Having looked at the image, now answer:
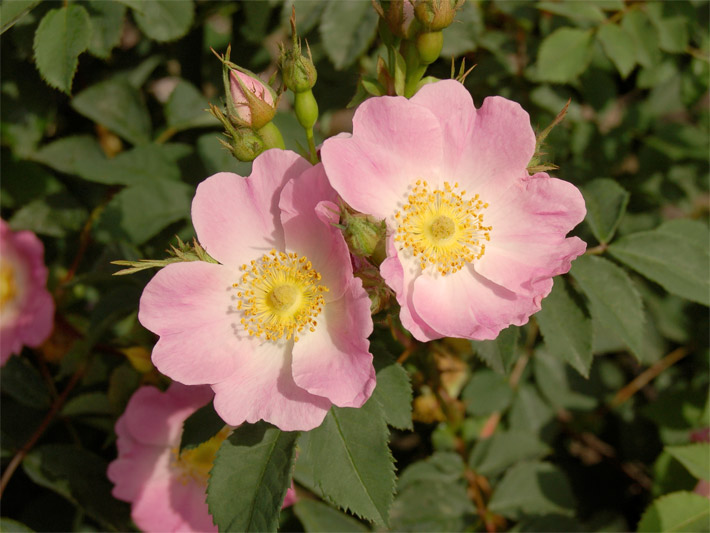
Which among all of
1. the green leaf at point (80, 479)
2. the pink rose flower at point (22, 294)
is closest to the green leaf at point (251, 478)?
the green leaf at point (80, 479)

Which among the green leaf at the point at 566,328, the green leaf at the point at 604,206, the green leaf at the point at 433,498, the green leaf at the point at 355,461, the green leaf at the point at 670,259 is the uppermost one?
the green leaf at the point at 604,206

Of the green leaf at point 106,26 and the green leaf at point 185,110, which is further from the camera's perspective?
the green leaf at point 185,110

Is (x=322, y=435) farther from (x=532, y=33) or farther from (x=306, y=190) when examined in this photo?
(x=532, y=33)

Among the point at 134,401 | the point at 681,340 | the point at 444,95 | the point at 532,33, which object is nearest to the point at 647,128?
the point at 532,33

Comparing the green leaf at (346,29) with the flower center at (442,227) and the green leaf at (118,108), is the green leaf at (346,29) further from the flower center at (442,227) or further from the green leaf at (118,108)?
the green leaf at (118,108)

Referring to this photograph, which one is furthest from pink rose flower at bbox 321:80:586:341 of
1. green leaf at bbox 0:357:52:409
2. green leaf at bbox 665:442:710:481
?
green leaf at bbox 0:357:52:409

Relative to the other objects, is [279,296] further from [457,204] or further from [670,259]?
[670,259]

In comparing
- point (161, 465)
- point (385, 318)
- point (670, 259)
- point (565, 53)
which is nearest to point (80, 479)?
point (161, 465)
